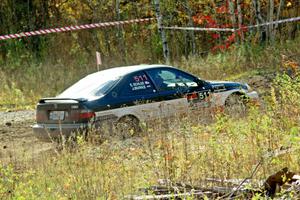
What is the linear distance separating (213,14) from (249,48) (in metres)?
6.95

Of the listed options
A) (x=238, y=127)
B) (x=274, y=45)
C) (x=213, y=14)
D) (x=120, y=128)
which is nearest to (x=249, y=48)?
(x=274, y=45)

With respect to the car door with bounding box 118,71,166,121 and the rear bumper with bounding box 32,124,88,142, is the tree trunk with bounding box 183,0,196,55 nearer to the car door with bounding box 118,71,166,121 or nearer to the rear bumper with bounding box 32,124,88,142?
the car door with bounding box 118,71,166,121

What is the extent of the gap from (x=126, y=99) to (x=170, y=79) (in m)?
1.25

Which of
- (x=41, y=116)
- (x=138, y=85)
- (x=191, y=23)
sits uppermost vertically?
(x=191, y=23)

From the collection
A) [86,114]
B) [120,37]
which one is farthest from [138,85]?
[120,37]

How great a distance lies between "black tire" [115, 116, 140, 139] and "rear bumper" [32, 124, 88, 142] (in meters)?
0.71

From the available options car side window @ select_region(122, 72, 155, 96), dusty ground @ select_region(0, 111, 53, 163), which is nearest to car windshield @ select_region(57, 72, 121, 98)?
car side window @ select_region(122, 72, 155, 96)

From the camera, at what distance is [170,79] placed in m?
12.8

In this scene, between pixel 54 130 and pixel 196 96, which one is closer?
pixel 54 130

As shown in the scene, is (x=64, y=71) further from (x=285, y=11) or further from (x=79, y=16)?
(x=285, y=11)

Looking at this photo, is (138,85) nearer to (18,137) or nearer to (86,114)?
(86,114)

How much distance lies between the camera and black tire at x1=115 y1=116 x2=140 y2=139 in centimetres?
1041

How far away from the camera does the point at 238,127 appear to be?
8250mm

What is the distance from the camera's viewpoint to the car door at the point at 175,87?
12.3m
